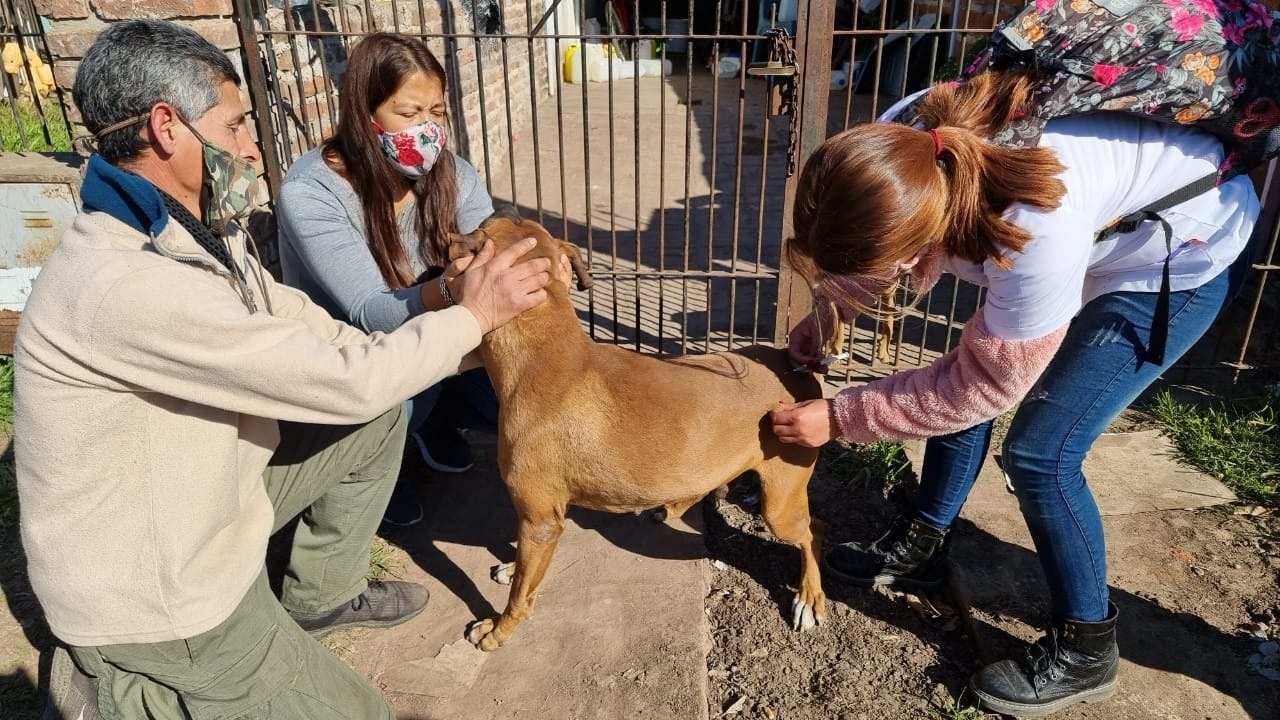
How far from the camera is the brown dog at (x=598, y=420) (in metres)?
3.14

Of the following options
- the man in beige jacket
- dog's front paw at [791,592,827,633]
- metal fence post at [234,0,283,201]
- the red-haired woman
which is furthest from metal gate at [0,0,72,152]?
dog's front paw at [791,592,827,633]

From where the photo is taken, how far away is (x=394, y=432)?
3469 mm

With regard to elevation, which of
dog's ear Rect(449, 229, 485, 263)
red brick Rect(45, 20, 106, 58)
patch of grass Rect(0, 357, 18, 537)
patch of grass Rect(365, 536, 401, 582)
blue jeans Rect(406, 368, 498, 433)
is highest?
red brick Rect(45, 20, 106, 58)

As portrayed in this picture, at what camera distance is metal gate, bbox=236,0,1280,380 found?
4.62m

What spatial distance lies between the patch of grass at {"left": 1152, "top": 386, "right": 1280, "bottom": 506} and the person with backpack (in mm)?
2002

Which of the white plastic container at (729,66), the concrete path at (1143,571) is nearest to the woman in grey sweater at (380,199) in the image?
the concrete path at (1143,571)

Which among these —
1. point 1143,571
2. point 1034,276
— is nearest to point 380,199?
point 1034,276

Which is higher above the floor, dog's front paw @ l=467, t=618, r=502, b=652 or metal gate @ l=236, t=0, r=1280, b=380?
metal gate @ l=236, t=0, r=1280, b=380

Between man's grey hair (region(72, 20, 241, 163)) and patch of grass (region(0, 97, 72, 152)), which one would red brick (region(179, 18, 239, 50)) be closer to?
man's grey hair (region(72, 20, 241, 163))

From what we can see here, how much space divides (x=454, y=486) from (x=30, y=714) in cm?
202

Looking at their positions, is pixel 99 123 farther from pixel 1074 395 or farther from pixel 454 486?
pixel 1074 395

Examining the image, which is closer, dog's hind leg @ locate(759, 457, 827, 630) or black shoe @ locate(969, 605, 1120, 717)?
black shoe @ locate(969, 605, 1120, 717)

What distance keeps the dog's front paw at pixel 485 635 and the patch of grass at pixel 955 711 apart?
1752 mm

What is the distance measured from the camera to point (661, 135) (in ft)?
15.5
